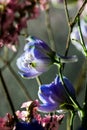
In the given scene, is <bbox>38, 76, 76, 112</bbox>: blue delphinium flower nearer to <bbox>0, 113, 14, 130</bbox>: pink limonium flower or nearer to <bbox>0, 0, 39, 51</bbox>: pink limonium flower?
<bbox>0, 113, 14, 130</bbox>: pink limonium flower

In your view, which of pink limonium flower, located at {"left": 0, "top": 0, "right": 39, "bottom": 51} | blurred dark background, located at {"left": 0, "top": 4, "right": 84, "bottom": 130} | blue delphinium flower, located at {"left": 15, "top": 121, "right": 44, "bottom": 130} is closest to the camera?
blue delphinium flower, located at {"left": 15, "top": 121, "right": 44, "bottom": 130}

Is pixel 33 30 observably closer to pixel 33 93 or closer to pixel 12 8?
pixel 33 93

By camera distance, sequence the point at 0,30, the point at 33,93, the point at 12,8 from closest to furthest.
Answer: the point at 0,30, the point at 12,8, the point at 33,93

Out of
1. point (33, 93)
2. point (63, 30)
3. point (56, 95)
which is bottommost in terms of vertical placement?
point (33, 93)

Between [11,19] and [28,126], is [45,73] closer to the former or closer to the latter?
[11,19]

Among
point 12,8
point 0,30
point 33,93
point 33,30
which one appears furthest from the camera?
point 33,30

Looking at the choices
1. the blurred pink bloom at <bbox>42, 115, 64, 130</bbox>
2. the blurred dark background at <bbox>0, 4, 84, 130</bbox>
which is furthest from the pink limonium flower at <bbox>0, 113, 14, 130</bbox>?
the blurred dark background at <bbox>0, 4, 84, 130</bbox>

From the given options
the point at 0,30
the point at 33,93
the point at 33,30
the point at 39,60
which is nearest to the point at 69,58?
the point at 39,60

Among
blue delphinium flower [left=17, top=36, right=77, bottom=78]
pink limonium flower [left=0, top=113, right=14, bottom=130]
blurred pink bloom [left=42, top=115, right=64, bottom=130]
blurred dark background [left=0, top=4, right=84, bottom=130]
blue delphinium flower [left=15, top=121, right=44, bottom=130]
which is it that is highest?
blue delphinium flower [left=17, top=36, right=77, bottom=78]

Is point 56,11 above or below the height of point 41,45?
below
